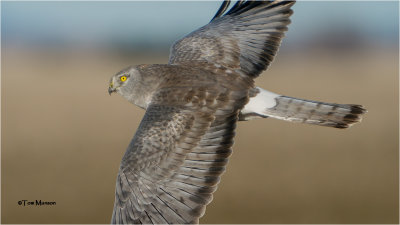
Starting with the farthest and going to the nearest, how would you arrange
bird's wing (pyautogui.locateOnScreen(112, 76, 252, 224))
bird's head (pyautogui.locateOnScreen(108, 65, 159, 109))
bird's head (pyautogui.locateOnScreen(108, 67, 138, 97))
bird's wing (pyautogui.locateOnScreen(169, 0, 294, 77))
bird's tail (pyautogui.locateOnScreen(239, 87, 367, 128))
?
bird's wing (pyautogui.locateOnScreen(169, 0, 294, 77)) < bird's head (pyautogui.locateOnScreen(108, 67, 138, 97)) < bird's head (pyautogui.locateOnScreen(108, 65, 159, 109)) < bird's tail (pyautogui.locateOnScreen(239, 87, 367, 128)) < bird's wing (pyautogui.locateOnScreen(112, 76, 252, 224))

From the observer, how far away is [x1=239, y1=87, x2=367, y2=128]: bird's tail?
7590 mm

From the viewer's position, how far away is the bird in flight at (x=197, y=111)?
663 cm

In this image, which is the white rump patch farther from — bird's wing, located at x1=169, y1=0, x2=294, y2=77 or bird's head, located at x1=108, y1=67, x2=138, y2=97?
bird's head, located at x1=108, y1=67, x2=138, y2=97

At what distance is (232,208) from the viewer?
17.3 meters

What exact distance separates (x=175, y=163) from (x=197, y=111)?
0.78m

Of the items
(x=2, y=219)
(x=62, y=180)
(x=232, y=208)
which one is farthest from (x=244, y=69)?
(x=62, y=180)

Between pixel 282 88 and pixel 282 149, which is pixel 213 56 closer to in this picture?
pixel 282 149

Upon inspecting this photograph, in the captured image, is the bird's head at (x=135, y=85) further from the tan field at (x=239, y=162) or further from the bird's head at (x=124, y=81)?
the tan field at (x=239, y=162)

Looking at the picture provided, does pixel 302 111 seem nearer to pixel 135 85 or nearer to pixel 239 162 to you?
pixel 135 85

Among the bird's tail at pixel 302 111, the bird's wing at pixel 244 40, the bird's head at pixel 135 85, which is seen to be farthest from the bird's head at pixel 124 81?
the bird's tail at pixel 302 111

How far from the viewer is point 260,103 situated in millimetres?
7695

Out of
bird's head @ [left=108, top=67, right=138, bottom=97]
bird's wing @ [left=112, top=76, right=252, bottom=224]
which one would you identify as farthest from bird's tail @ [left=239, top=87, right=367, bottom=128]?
bird's head @ [left=108, top=67, right=138, bottom=97]

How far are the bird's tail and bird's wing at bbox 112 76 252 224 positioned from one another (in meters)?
0.50

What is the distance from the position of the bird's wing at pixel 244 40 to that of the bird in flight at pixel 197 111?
2 centimetres
